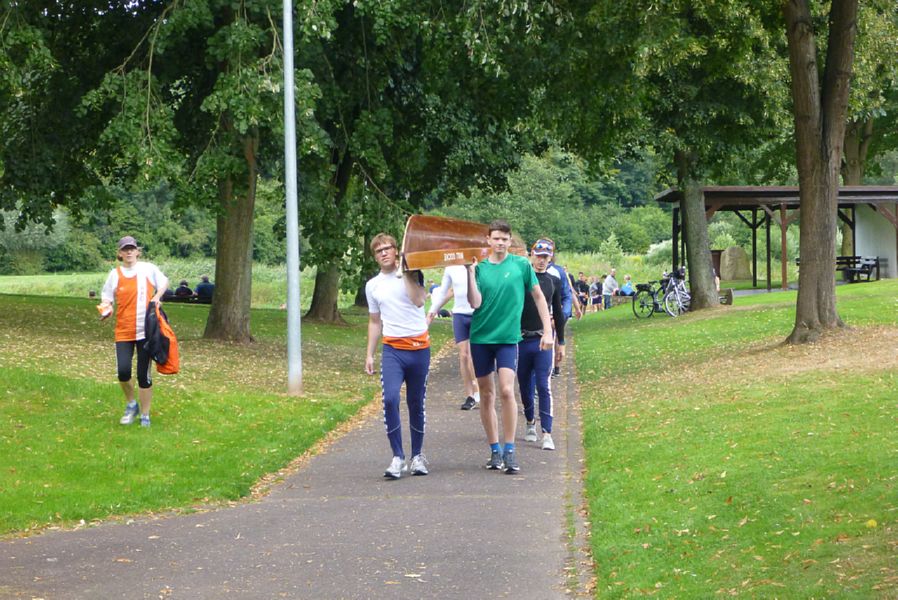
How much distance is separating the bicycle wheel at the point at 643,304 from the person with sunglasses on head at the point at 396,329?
25095 mm

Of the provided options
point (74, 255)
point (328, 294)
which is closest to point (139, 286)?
point (328, 294)

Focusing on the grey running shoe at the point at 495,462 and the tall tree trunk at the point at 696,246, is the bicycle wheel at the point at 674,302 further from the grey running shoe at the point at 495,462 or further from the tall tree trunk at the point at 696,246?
the grey running shoe at the point at 495,462

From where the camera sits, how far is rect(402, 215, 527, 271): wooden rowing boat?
32.6 ft

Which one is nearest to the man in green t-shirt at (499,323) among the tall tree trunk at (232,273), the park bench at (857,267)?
the tall tree trunk at (232,273)

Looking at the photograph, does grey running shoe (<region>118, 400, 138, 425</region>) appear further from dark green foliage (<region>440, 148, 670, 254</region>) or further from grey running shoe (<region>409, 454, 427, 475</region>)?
dark green foliage (<region>440, 148, 670, 254</region>)

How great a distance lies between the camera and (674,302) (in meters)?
34.2

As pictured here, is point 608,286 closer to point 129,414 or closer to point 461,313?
point 461,313

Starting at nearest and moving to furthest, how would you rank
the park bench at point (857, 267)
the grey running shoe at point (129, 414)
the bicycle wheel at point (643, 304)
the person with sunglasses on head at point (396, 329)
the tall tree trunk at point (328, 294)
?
the person with sunglasses on head at point (396, 329) < the grey running shoe at point (129, 414) < the tall tree trunk at point (328, 294) < the bicycle wheel at point (643, 304) < the park bench at point (857, 267)

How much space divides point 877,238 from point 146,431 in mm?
37061

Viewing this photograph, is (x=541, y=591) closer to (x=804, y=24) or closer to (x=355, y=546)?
(x=355, y=546)

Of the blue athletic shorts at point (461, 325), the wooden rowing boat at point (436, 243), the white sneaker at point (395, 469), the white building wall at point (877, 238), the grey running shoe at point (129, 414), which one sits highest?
the white building wall at point (877, 238)

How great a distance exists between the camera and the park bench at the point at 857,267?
41381mm

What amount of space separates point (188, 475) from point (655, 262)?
176 ft

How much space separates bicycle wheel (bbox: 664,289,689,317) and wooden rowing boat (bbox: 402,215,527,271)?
24317 mm
